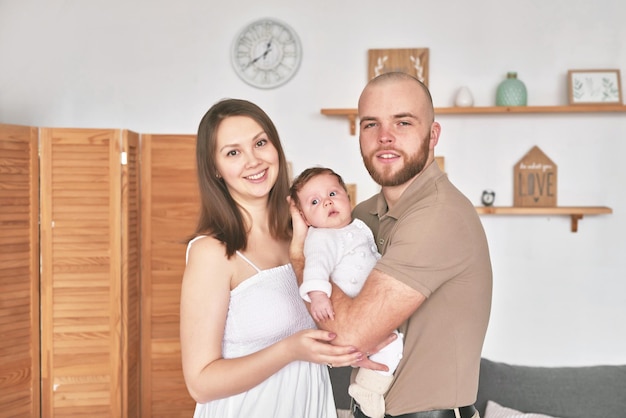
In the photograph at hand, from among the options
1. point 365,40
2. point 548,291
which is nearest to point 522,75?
point 365,40

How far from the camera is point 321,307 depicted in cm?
154

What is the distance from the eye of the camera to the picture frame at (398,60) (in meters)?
4.14

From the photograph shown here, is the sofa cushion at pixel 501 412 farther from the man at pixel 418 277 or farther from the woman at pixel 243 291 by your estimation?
the woman at pixel 243 291

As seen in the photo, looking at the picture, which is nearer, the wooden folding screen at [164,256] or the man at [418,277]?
the man at [418,277]

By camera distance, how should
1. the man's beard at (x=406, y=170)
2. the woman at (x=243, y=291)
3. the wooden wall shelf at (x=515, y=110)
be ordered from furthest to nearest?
the wooden wall shelf at (x=515, y=110) < the man's beard at (x=406, y=170) < the woman at (x=243, y=291)

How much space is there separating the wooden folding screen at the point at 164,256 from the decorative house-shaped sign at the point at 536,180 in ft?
6.52

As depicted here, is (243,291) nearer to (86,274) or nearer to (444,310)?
(444,310)

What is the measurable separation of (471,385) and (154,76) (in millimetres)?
3211

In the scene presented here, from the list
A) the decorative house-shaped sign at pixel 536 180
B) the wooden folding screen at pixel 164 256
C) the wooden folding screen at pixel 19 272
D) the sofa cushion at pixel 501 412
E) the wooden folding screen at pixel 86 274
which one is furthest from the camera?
the decorative house-shaped sign at pixel 536 180

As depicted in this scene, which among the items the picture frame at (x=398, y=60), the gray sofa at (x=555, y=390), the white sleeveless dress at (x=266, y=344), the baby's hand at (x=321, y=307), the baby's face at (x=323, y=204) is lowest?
the gray sofa at (x=555, y=390)

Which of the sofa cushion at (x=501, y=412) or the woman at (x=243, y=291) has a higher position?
the woman at (x=243, y=291)

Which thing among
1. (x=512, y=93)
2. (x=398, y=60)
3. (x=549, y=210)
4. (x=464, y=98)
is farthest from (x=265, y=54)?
(x=549, y=210)

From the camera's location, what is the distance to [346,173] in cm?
424

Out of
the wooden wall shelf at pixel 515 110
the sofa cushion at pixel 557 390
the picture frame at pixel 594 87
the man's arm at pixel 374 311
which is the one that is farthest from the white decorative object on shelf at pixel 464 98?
the man's arm at pixel 374 311
